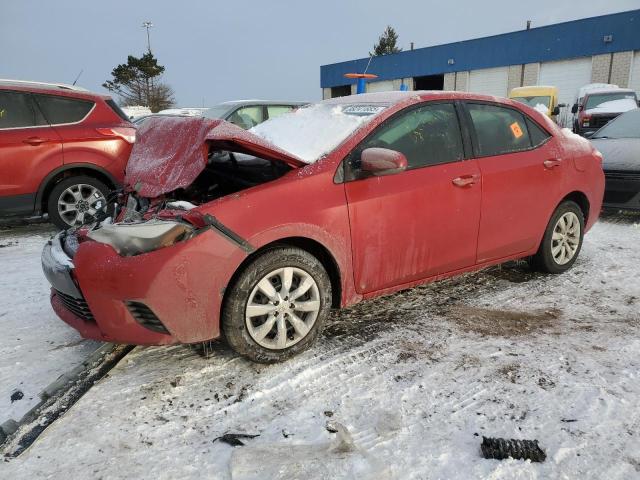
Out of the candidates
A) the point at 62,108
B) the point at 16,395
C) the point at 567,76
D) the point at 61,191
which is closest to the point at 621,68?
the point at 567,76

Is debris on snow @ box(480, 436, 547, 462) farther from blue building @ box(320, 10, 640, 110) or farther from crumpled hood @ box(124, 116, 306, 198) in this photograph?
blue building @ box(320, 10, 640, 110)

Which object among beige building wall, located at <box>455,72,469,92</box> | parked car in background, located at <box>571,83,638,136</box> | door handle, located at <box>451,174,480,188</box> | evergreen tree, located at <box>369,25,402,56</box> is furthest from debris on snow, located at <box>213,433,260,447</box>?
evergreen tree, located at <box>369,25,402,56</box>

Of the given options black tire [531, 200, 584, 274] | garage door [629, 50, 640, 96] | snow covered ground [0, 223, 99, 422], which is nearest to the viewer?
snow covered ground [0, 223, 99, 422]

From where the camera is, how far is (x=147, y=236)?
2.47 metres

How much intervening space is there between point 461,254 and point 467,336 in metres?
0.62

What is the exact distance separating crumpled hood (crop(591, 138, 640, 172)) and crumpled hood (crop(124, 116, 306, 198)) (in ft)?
16.5

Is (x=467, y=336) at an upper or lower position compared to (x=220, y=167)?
lower

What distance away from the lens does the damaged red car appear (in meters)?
2.50

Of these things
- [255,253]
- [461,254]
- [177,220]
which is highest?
[177,220]

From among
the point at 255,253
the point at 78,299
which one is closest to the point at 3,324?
the point at 78,299

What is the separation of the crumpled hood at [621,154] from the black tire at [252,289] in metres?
4.98

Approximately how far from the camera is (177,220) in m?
2.54

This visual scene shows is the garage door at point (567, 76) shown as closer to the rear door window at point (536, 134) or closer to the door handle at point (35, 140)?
the rear door window at point (536, 134)

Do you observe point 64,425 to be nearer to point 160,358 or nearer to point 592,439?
point 160,358
